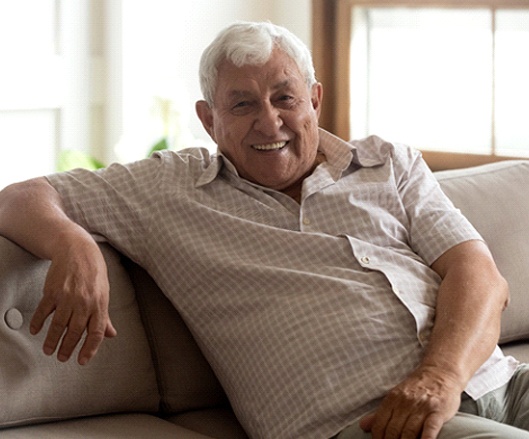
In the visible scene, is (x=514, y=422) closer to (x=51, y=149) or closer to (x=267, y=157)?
(x=267, y=157)

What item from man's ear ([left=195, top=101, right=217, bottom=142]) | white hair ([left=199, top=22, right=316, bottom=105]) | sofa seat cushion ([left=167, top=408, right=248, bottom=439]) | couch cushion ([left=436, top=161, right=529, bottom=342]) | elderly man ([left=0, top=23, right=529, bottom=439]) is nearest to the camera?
elderly man ([left=0, top=23, right=529, bottom=439])

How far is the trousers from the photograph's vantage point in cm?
164

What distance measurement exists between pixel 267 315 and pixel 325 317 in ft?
0.34

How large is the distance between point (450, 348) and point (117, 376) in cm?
61

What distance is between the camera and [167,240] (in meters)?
1.96

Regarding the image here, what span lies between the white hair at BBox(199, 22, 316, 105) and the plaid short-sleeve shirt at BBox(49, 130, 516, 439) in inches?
6.7

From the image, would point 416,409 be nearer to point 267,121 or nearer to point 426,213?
point 426,213

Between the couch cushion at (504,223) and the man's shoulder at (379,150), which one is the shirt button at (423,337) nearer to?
the man's shoulder at (379,150)

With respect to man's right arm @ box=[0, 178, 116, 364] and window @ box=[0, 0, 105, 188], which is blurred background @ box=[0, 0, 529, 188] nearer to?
window @ box=[0, 0, 105, 188]

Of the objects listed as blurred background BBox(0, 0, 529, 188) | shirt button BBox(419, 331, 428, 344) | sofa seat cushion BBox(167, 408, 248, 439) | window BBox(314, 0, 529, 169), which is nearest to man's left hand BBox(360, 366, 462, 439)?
shirt button BBox(419, 331, 428, 344)

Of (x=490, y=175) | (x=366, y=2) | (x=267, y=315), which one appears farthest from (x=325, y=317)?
(x=366, y=2)

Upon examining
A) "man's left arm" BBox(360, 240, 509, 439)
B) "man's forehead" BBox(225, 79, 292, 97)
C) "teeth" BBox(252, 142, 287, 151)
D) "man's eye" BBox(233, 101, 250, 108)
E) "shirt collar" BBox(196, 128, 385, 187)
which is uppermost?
"man's forehead" BBox(225, 79, 292, 97)

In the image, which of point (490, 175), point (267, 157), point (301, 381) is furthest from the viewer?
point (490, 175)

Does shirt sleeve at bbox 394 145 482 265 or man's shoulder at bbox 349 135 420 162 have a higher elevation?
man's shoulder at bbox 349 135 420 162
